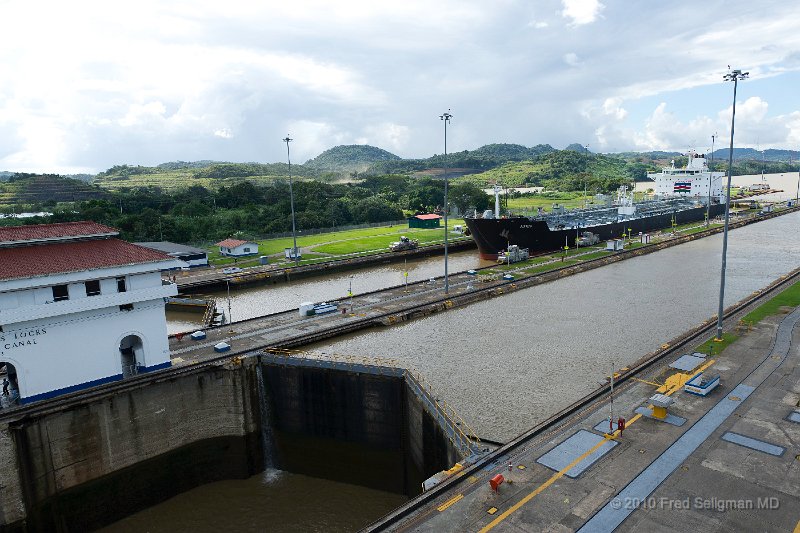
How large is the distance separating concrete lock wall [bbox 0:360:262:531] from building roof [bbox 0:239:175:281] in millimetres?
6367

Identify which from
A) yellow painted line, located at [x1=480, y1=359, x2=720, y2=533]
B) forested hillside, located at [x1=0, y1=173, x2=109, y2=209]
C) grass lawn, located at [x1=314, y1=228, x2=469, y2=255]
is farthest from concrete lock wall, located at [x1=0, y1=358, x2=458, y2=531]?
forested hillside, located at [x1=0, y1=173, x2=109, y2=209]

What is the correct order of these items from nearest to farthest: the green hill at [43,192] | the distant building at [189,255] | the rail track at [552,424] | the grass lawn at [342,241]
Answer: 1. the rail track at [552,424]
2. the distant building at [189,255]
3. the grass lawn at [342,241]
4. the green hill at [43,192]

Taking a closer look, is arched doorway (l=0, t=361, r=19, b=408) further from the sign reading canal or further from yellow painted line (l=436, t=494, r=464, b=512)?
yellow painted line (l=436, t=494, r=464, b=512)

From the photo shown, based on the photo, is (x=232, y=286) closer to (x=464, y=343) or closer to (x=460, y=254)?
(x=464, y=343)

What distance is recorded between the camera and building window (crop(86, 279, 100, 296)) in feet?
84.4

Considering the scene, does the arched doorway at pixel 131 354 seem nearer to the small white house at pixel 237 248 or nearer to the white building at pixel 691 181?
the small white house at pixel 237 248

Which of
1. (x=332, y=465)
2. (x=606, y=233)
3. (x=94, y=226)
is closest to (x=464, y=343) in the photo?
(x=332, y=465)

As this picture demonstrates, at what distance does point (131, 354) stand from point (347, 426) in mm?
12439

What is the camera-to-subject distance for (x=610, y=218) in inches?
3718

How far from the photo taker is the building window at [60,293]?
2477 cm

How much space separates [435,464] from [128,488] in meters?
14.8

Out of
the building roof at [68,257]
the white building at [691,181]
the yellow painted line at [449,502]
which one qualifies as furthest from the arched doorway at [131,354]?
the white building at [691,181]

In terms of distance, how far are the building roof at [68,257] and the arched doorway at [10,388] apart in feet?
14.5

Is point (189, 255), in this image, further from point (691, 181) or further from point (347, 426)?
point (691, 181)
